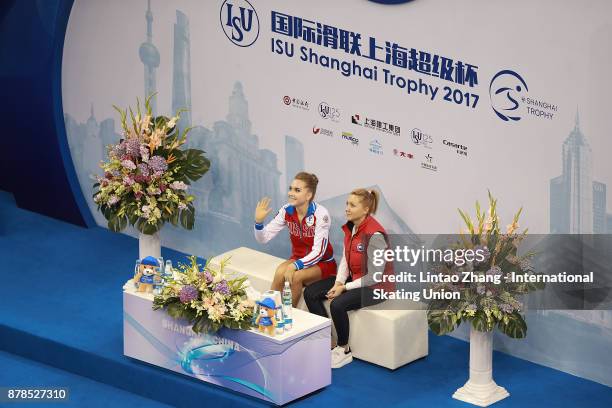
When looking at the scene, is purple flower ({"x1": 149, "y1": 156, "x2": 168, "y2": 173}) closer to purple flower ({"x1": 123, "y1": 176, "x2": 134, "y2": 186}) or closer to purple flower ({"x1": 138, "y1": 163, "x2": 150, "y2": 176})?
purple flower ({"x1": 138, "y1": 163, "x2": 150, "y2": 176})

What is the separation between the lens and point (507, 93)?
907 cm

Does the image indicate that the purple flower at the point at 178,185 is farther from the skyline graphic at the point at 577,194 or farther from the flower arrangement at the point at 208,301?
the skyline graphic at the point at 577,194

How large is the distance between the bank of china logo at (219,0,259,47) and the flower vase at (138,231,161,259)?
1.60 meters

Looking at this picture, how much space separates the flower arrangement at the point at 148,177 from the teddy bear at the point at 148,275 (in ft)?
3.11

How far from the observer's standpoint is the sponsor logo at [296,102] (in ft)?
33.4

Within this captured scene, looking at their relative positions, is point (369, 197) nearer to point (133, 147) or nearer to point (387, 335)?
point (387, 335)

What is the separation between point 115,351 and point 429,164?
2.51 metres

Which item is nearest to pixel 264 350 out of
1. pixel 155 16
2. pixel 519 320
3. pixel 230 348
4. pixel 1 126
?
pixel 230 348

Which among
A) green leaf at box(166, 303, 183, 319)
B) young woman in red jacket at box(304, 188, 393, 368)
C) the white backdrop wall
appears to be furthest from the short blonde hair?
green leaf at box(166, 303, 183, 319)

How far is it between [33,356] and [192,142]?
2.25 m

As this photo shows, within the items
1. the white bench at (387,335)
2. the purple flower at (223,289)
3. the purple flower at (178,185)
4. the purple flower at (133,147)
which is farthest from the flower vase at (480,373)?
the purple flower at (133,147)

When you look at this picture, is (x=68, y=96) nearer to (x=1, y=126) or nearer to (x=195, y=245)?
(x=1, y=126)

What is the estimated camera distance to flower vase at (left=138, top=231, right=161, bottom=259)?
10.6 metres

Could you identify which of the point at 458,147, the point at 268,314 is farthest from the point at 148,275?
the point at 458,147
